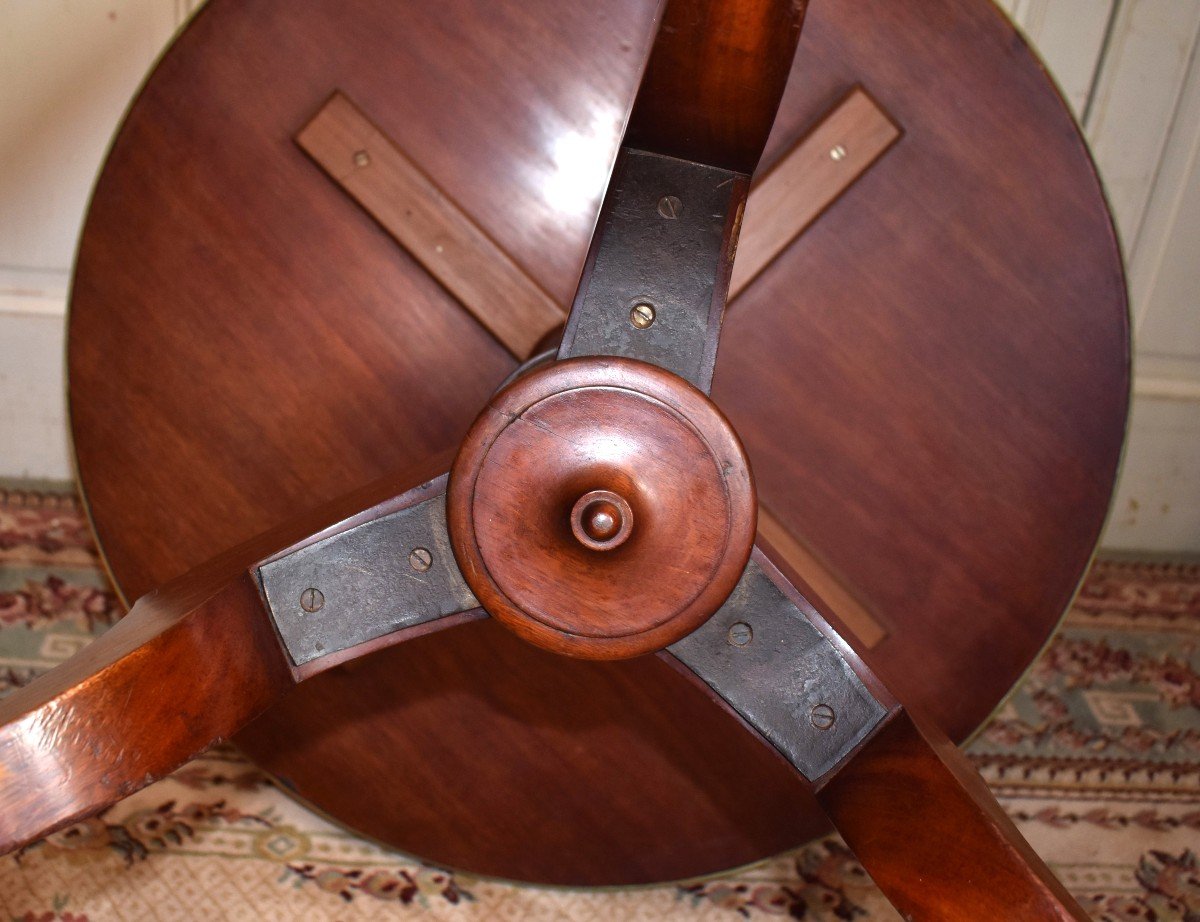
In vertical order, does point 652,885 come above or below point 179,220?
below

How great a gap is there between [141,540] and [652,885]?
0.51 meters

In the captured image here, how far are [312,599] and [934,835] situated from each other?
0.36 metres

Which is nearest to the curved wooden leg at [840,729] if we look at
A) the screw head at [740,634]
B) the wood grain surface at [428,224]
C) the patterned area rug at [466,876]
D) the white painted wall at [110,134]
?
the screw head at [740,634]

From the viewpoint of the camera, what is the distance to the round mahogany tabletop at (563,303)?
0.92 metres

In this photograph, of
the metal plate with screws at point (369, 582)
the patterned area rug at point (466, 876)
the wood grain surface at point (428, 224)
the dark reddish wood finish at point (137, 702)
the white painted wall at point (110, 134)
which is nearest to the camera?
the dark reddish wood finish at point (137, 702)

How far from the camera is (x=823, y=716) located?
0.67 m

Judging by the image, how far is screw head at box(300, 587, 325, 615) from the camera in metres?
0.65

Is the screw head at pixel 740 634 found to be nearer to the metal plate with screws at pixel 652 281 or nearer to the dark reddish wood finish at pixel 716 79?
the metal plate with screws at pixel 652 281

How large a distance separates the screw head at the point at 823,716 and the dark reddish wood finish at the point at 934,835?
26 mm

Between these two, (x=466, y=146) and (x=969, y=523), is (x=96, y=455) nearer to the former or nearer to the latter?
(x=466, y=146)

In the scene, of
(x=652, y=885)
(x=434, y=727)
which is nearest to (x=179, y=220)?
(x=434, y=727)

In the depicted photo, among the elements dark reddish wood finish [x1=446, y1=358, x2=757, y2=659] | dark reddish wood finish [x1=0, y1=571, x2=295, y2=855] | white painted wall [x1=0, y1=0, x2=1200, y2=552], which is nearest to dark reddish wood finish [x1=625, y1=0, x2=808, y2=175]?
dark reddish wood finish [x1=446, y1=358, x2=757, y2=659]

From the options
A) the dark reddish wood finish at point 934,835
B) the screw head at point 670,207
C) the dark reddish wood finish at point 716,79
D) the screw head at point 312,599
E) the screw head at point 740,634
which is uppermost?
the dark reddish wood finish at point 716,79

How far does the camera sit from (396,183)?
2.97 ft
